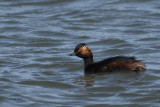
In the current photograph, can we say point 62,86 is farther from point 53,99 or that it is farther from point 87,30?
point 87,30

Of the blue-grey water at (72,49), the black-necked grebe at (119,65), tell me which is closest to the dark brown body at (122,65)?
the black-necked grebe at (119,65)

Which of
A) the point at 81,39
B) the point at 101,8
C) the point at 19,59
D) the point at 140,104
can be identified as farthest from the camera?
the point at 101,8

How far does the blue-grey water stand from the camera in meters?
9.14

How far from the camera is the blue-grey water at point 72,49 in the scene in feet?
30.0

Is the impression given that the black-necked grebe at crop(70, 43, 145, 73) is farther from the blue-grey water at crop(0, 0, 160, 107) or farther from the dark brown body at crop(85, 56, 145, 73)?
the blue-grey water at crop(0, 0, 160, 107)

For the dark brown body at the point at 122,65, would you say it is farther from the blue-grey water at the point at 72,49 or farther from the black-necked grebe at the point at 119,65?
the blue-grey water at the point at 72,49

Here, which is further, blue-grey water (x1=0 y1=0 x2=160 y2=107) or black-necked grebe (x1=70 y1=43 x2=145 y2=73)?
black-necked grebe (x1=70 y1=43 x2=145 y2=73)

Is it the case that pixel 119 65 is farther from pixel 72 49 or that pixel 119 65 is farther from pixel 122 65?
pixel 72 49

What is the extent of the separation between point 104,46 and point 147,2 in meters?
5.79

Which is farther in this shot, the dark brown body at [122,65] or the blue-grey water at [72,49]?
the dark brown body at [122,65]

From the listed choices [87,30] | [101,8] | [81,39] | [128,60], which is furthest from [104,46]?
[101,8]

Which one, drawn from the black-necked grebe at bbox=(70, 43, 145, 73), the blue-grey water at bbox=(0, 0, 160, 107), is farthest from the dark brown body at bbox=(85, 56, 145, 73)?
the blue-grey water at bbox=(0, 0, 160, 107)

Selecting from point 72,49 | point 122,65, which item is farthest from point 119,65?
point 72,49

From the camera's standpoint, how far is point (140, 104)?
8586 millimetres
